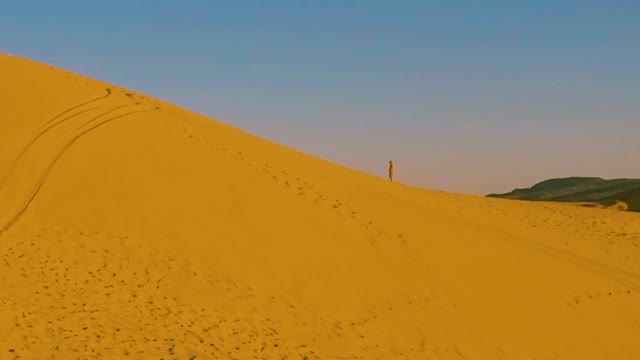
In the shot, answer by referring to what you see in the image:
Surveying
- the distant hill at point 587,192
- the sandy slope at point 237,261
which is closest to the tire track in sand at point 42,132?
the sandy slope at point 237,261

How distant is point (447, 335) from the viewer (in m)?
14.4

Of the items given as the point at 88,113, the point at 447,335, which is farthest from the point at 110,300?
the point at 88,113

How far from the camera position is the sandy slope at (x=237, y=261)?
40.7 feet

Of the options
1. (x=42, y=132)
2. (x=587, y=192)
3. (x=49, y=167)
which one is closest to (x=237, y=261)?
(x=49, y=167)

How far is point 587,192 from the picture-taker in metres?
71.6

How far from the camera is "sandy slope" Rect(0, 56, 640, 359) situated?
1241 centimetres

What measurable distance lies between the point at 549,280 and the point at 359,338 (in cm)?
770

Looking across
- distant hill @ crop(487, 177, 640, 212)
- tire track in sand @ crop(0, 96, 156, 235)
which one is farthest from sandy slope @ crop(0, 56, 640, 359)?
distant hill @ crop(487, 177, 640, 212)

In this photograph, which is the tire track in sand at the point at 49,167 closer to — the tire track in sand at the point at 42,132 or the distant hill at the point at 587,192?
the tire track in sand at the point at 42,132

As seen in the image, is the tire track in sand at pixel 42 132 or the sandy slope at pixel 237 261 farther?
the tire track in sand at pixel 42 132

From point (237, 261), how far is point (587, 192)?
64125 millimetres

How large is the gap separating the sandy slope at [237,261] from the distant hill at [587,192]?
71.4 feet

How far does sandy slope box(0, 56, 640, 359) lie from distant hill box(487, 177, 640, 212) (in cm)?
2177

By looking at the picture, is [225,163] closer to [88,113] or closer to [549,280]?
[88,113]
